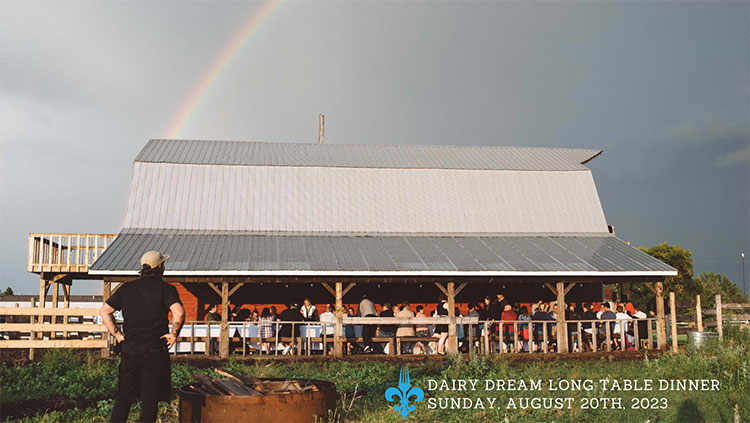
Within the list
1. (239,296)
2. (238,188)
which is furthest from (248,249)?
(238,188)

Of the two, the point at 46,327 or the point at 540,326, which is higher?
the point at 46,327

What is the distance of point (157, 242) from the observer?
60.8ft

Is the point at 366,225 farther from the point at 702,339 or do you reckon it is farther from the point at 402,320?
the point at 702,339

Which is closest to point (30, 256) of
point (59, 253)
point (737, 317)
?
point (59, 253)

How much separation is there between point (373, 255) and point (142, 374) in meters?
Answer: 11.9

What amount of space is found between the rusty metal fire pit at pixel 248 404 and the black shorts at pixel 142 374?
490mm

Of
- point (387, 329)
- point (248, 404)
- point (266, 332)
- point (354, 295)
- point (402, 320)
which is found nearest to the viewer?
point (248, 404)

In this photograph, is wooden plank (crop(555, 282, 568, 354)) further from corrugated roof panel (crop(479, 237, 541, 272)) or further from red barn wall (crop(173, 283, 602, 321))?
red barn wall (crop(173, 283, 602, 321))

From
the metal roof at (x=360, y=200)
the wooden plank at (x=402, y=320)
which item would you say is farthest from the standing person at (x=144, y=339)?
the metal roof at (x=360, y=200)

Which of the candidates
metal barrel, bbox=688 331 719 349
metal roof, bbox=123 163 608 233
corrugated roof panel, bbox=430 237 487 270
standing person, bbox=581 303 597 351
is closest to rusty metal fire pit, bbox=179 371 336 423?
corrugated roof panel, bbox=430 237 487 270

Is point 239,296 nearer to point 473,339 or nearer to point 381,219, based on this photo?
point 381,219

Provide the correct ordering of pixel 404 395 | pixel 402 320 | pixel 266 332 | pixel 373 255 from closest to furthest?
pixel 404 395, pixel 402 320, pixel 266 332, pixel 373 255

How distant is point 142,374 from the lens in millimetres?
6289

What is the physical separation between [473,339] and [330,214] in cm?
613
